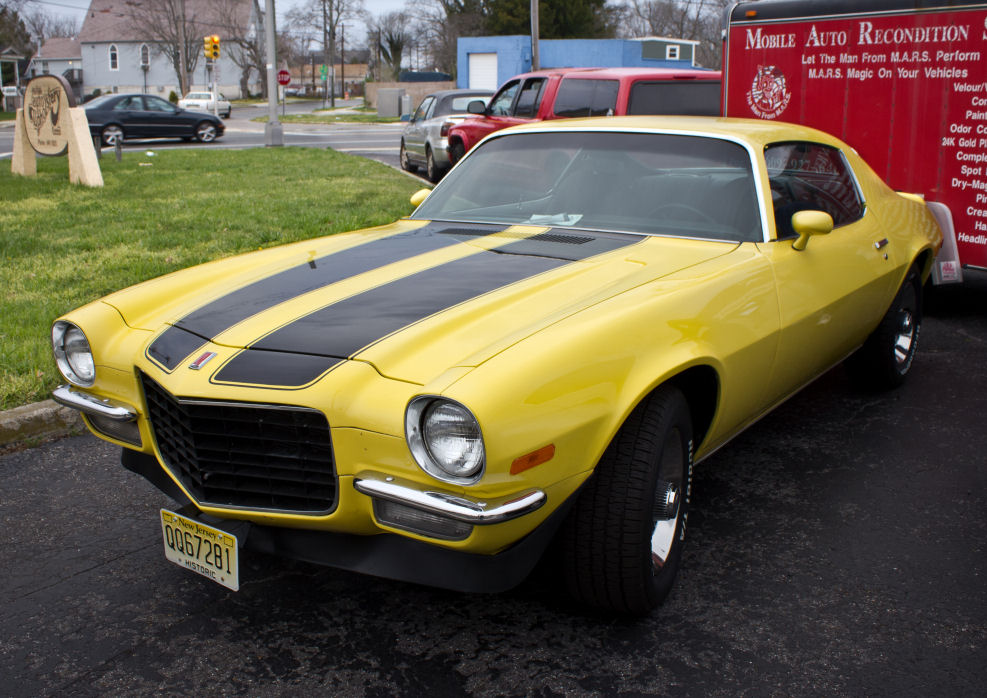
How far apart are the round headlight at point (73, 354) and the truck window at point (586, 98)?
7.28 m

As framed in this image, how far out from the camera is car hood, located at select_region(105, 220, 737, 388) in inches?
101

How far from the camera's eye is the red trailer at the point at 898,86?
241 inches

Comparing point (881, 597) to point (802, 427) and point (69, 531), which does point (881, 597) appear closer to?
point (802, 427)

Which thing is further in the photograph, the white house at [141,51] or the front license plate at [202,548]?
the white house at [141,51]

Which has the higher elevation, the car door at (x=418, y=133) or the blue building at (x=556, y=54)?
the blue building at (x=556, y=54)

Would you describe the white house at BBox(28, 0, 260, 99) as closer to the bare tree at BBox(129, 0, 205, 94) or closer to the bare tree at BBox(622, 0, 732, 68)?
the bare tree at BBox(129, 0, 205, 94)

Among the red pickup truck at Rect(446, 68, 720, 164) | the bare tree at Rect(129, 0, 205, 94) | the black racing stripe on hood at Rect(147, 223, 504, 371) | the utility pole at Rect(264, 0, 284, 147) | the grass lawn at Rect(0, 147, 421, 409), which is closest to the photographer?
the black racing stripe on hood at Rect(147, 223, 504, 371)

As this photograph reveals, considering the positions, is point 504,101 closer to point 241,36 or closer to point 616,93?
point 616,93

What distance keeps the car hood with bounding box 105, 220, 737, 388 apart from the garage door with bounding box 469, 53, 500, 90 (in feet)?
141

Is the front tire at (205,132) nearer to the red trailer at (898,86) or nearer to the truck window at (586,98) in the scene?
the truck window at (586,98)

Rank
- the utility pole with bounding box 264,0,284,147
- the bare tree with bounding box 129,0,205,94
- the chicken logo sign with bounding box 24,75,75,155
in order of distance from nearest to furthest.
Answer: the chicken logo sign with bounding box 24,75,75,155, the utility pole with bounding box 264,0,284,147, the bare tree with bounding box 129,0,205,94

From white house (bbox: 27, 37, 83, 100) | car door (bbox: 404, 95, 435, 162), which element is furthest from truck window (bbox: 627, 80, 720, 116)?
white house (bbox: 27, 37, 83, 100)

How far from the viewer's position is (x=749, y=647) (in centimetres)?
272

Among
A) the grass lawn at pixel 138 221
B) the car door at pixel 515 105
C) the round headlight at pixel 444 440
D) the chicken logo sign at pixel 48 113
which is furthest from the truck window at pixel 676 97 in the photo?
the chicken logo sign at pixel 48 113
